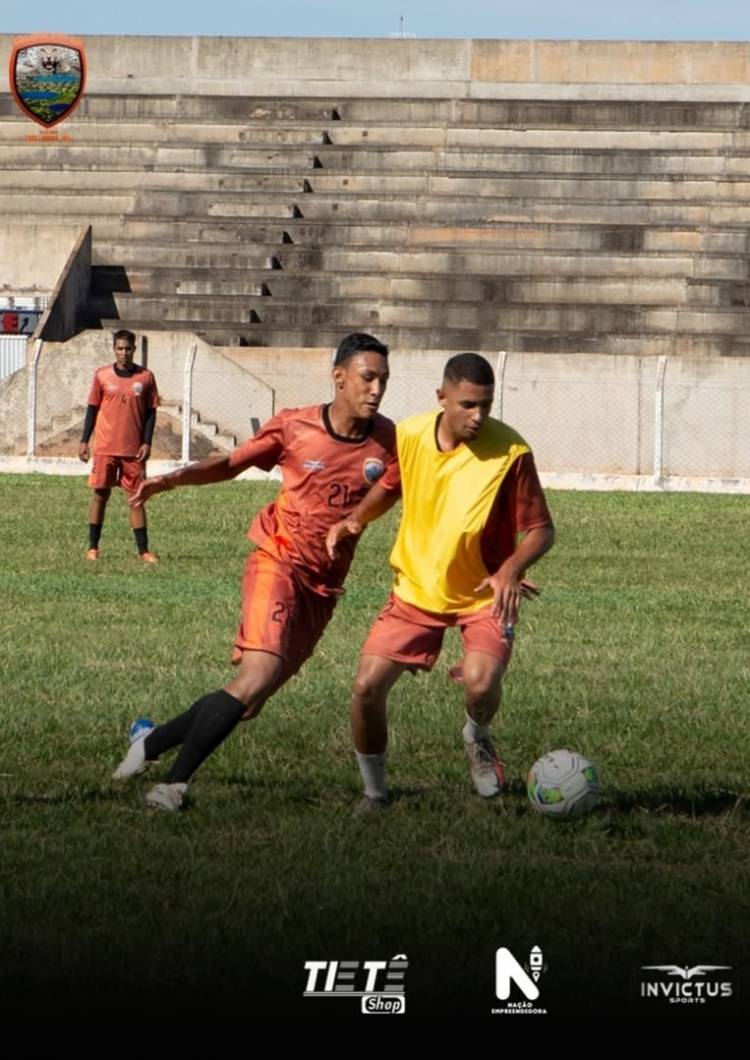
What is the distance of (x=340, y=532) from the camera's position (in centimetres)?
779

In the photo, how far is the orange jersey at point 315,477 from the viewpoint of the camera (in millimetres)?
8070

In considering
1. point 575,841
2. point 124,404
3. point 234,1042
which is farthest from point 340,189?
point 234,1042

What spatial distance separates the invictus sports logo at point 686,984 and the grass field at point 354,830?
0.19 feet

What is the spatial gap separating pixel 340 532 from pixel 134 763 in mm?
1341

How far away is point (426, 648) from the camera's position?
775cm

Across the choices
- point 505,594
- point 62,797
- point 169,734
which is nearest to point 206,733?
point 169,734

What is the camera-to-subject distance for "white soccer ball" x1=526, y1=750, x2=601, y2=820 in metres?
7.55

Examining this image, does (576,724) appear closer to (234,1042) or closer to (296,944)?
(296,944)

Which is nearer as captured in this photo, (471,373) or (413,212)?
(471,373)

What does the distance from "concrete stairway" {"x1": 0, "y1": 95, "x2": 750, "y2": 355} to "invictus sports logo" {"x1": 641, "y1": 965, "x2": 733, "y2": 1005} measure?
2777 centimetres

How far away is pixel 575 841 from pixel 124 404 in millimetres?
12022

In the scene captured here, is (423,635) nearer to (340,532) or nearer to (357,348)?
(340,532)

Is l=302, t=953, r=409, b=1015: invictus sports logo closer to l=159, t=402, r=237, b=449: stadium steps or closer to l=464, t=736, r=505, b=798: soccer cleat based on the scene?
l=464, t=736, r=505, b=798: soccer cleat

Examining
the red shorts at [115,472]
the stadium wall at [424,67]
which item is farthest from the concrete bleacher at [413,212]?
the red shorts at [115,472]
